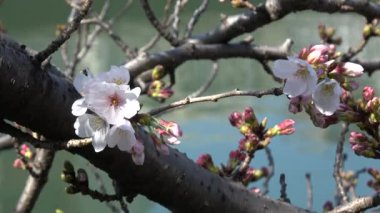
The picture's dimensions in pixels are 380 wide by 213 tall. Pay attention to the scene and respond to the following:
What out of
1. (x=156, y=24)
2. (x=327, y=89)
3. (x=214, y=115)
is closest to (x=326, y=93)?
(x=327, y=89)

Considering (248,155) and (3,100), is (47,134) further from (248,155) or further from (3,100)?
(248,155)

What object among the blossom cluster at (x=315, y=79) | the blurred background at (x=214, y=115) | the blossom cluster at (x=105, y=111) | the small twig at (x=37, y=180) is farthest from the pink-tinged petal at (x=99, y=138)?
the blurred background at (x=214, y=115)

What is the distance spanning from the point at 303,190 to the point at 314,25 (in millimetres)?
3319

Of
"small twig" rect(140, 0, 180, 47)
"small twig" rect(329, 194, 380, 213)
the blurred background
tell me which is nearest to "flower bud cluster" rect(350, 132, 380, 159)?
"small twig" rect(329, 194, 380, 213)

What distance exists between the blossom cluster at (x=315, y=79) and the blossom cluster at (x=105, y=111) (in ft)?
0.38

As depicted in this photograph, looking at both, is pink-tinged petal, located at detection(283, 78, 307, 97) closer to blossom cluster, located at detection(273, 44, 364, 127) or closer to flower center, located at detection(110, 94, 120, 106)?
blossom cluster, located at detection(273, 44, 364, 127)

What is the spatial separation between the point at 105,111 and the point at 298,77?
0.14 m

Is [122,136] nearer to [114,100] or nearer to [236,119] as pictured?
[114,100]

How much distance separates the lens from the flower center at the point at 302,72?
1.47 ft

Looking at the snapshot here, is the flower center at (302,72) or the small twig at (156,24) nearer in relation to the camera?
the flower center at (302,72)

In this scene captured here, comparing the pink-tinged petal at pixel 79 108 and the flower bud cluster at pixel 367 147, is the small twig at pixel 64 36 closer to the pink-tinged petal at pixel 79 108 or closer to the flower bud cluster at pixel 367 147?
the pink-tinged petal at pixel 79 108

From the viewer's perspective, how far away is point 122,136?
0.45m

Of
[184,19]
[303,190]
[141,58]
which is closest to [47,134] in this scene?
[141,58]

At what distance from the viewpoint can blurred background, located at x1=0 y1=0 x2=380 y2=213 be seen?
3.30 meters
